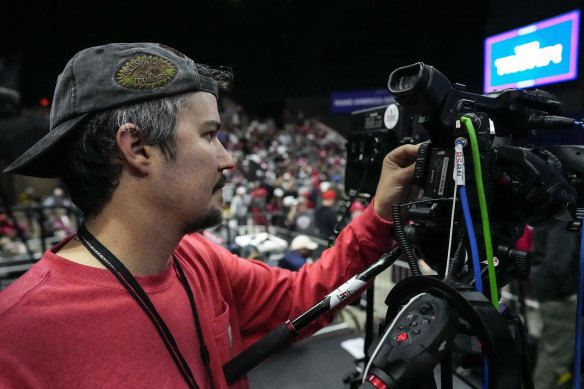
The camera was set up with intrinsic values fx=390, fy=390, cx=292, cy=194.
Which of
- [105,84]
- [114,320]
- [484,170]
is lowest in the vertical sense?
[114,320]

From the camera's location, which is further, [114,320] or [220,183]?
[220,183]

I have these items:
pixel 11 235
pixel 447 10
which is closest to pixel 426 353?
pixel 11 235

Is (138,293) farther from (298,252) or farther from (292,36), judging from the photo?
(292,36)

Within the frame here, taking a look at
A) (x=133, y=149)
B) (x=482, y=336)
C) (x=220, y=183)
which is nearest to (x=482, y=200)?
(x=482, y=336)

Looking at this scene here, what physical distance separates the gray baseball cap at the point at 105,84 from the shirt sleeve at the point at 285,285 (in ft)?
2.12

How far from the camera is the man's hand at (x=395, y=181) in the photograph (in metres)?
1.12

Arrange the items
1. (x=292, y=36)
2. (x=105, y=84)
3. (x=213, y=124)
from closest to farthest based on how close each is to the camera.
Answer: (x=105, y=84)
(x=213, y=124)
(x=292, y=36)

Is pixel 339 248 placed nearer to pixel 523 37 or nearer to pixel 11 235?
pixel 523 37

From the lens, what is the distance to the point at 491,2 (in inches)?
341

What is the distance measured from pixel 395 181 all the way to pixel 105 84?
2.60 ft

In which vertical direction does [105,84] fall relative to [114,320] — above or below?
above

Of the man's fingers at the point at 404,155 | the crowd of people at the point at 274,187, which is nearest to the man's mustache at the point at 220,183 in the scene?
the man's fingers at the point at 404,155

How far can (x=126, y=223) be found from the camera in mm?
962

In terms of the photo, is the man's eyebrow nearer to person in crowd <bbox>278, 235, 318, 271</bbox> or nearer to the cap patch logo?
the cap patch logo
